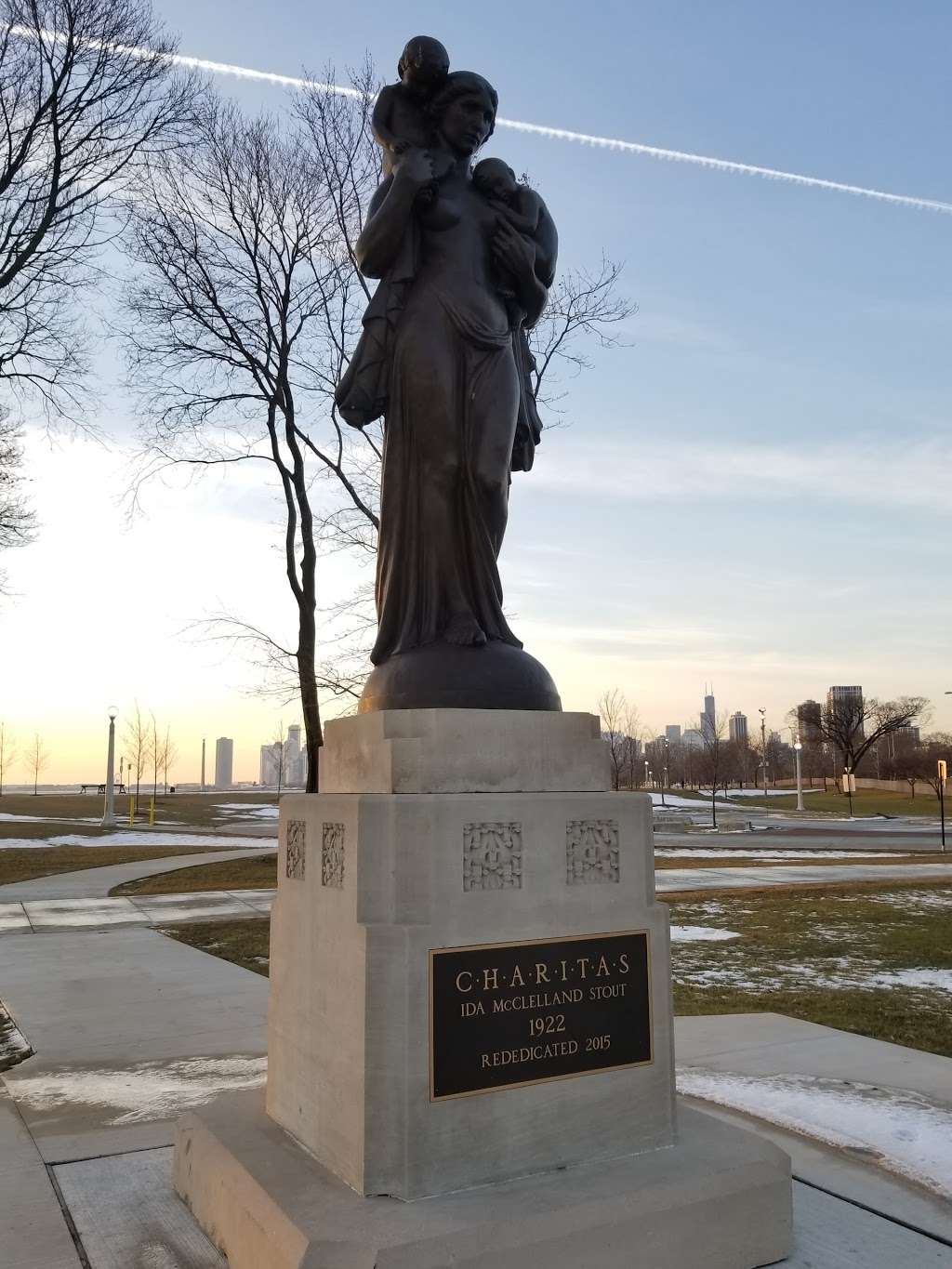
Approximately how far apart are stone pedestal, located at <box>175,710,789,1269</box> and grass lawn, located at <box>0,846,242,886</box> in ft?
48.7

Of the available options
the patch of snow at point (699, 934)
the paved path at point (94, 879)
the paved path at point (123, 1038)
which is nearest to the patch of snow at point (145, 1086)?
the paved path at point (123, 1038)

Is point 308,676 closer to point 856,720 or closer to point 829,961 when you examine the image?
point 829,961

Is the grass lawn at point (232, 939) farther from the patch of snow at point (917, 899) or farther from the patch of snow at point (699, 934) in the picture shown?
the patch of snow at point (917, 899)

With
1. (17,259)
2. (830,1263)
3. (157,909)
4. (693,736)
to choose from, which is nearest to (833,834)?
(157,909)

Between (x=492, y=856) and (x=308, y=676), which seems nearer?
(x=492, y=856)

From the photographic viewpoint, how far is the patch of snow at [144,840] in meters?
25.3

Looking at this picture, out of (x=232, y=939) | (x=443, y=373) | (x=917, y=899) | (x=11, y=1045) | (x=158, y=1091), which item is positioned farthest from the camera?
(x=917, y=899)

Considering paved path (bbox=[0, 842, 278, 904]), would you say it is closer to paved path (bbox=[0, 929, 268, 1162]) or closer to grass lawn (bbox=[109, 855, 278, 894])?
grass lawn (bbox=[109, 855, 278, 894])

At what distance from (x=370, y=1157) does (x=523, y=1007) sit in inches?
26.3

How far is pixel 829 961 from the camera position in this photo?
9234 millimetres

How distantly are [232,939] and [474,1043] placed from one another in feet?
25.7

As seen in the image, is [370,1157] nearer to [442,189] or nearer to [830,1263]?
[830,1263]

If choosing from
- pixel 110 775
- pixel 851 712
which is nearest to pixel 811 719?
pixel 851 712

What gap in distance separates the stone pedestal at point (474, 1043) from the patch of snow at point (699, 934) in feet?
23.4
